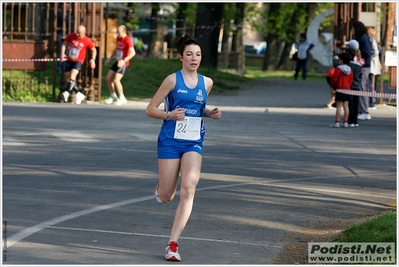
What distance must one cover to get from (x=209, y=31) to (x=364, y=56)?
A: 710 inches

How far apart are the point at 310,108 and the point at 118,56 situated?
4.86 m

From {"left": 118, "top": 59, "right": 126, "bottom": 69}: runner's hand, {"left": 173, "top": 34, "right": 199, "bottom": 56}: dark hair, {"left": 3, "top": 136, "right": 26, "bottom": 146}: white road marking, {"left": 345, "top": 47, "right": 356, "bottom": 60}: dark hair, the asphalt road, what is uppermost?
{"left": 173, "top": 34, "right": 199, "bottom": 56}: dark hair

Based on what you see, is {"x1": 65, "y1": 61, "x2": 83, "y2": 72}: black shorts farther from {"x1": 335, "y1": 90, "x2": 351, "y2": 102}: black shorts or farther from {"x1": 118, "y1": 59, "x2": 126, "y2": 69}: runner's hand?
{"x1": 335, "y1": 90, "x2": 351, "y2": 102}: black shorts

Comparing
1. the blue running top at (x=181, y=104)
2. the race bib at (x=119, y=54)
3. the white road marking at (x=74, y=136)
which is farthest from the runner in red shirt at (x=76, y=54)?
the blue running top at (x=181, y=104)

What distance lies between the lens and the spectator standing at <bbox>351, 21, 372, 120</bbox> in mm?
20344

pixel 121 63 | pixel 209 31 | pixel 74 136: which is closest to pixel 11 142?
pixel 74 136

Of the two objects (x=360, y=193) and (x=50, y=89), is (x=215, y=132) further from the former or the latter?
(x=50, y=89)

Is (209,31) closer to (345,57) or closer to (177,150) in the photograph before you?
(345,57)

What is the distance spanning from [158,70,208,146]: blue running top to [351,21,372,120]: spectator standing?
12.8 m

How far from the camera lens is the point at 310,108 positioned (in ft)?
79.2

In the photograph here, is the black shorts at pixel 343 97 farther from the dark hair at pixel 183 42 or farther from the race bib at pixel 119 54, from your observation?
the dark hair at pixel 183 42

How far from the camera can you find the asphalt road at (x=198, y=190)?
7742 millimetres

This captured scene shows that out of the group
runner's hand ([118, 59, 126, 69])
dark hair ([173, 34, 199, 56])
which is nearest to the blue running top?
dark hair ([173, 34, 199, 56])

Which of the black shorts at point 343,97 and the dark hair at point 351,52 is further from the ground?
the dark hair at point 351,52
